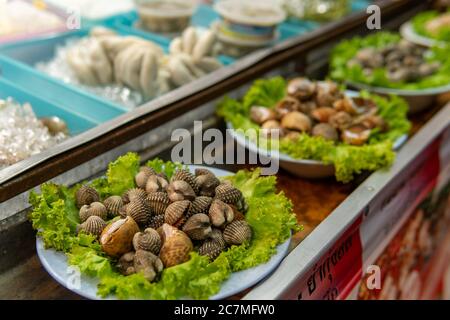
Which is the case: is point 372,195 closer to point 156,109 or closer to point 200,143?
point 200,143

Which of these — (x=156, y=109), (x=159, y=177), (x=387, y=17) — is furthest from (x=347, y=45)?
(x=159, y=177)

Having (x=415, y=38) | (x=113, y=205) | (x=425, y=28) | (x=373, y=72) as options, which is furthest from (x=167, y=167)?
(x=425, y=28)

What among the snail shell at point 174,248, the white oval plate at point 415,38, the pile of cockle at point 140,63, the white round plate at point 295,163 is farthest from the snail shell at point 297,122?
the white oval plate at point 415,38

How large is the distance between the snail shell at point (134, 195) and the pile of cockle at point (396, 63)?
1.76m

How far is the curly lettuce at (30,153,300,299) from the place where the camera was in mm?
1412

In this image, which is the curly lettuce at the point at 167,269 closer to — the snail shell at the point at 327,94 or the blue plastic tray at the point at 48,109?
the blue plastic tray at the point at 48,109

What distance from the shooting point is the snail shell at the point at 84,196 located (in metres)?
1.67

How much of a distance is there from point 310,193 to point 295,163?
14cm

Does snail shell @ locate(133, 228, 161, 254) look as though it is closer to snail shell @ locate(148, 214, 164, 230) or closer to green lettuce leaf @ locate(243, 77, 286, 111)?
snail shell @ locate(148, 214, 164, 230)

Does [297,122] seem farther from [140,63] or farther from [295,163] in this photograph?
[140,63]

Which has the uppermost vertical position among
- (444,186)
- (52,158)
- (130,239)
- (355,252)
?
(52,158)

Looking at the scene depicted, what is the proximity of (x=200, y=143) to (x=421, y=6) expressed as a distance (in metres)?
2.96

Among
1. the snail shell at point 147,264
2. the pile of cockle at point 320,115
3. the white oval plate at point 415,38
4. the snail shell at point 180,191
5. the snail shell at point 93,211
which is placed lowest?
the white oval plate at point 415,38

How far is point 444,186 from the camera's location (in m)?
3.16
